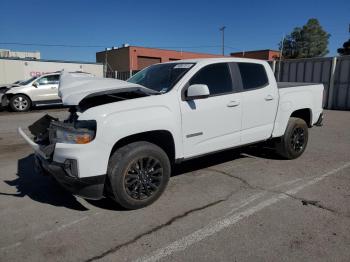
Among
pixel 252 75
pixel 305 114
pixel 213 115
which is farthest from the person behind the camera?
pixel 305 114

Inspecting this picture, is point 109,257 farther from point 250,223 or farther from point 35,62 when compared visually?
point 35,62

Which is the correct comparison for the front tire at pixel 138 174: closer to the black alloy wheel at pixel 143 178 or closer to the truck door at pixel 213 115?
the black alloy wheel at pixel 143 178

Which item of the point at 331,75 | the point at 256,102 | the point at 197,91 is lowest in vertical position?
the point at 256,102

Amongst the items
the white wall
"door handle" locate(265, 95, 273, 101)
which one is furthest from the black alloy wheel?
the white wall

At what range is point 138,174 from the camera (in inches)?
153

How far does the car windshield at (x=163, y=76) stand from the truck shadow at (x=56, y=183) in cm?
151

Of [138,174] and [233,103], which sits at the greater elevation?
[233,103]

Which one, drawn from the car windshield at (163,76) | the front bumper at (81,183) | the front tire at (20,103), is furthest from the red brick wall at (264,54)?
the front bumper at (81,183)

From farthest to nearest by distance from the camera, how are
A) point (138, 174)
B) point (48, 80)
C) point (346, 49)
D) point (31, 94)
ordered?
point (346, 49) → point (48, 80) → point (31, 94) → point (138, 174)

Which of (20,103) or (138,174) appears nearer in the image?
(138,174)

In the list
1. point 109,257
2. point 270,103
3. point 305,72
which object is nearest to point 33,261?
point 109,257

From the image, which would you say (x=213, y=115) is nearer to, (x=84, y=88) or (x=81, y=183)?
(x=84, y=88)

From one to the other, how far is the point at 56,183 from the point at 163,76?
2.23 meters

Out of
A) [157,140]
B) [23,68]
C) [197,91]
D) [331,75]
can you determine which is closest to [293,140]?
[197,91]
